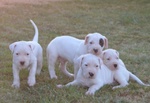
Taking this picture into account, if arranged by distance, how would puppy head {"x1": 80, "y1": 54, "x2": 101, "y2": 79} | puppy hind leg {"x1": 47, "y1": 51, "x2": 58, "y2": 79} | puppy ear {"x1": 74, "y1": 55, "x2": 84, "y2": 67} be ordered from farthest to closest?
1. puppy hind leg {"x1": 47, "y1": 51, "x2": 58, "y2": 79}
2. puppy ear {"x1": 74, "y1": 55, "x2": 84, "y2": 67}
3. puppy head {"x1": 80, "y1": 54, "x2": 101, "y2": 79}

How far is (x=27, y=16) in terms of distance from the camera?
1580 cm

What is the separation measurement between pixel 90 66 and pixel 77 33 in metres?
6.63

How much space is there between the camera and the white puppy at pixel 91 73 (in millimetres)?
6113

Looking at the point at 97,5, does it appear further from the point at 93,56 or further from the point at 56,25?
the point at 93,56

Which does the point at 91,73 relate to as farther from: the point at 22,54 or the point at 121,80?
the point at 22,54

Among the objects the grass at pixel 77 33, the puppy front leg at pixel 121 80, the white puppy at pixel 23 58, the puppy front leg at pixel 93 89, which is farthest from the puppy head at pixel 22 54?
the puppy front leg at pixel 121 80

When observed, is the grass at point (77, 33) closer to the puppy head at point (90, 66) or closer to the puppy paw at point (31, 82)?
the puppy paw at point (31, 82)

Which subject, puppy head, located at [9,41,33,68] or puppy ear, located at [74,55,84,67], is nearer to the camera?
puppy ear, located at [74,55,84,67]

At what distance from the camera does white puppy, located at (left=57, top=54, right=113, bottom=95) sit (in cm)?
611

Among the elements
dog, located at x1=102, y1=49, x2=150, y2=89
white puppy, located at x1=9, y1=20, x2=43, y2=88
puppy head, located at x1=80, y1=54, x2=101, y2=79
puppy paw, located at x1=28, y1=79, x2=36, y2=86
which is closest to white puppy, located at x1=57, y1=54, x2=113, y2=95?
puppy head, located at x1=80, y1=54, x2=101, y2=79

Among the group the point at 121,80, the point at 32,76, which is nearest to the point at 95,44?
the point at 121,80

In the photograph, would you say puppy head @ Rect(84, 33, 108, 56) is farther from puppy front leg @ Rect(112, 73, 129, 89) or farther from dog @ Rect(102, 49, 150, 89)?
puppy front leg @ Rect(112, 73, 129, 89)

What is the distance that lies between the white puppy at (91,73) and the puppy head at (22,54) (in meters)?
0.65

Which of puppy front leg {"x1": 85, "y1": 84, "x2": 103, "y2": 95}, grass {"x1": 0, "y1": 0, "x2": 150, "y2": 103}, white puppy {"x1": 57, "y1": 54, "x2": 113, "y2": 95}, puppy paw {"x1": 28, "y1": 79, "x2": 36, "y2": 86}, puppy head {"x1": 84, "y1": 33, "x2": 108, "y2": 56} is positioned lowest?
grass {"x1": 0, "y1": 0, "x2": 150, "y2": 103}
